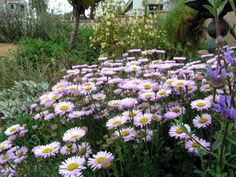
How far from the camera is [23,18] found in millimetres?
10180

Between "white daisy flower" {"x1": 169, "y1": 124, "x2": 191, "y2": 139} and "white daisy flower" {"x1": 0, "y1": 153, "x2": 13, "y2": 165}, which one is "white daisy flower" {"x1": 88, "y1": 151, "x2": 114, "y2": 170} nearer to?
"white daisy flower" {"x1": 169, "y1": 124, "x2": 191, "y2": 139}

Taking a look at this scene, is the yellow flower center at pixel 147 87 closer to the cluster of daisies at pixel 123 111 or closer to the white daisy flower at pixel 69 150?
the cluster of daisies at pixel 123 111

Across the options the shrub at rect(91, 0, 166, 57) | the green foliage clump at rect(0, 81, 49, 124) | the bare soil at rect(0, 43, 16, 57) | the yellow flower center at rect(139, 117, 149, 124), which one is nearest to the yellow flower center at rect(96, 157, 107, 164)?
the yellow flower center at rect(139, 117, 149, 124)

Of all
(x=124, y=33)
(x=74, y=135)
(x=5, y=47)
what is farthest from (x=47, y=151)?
(x=5, y=47)

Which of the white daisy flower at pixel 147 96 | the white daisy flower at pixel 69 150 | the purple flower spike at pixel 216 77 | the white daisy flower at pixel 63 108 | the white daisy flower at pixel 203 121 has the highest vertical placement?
the purple flower spike at pixel 216 77

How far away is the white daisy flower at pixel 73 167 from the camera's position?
1269 millimetres

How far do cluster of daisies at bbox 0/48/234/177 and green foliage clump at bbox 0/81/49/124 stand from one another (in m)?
1.04

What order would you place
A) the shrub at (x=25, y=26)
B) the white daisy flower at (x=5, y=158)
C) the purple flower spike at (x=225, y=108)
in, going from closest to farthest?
the purple flower spike at (x=225, y=108) < the white daisy flower at (x=5, y=158) < the shrub at (x=25, y=26)

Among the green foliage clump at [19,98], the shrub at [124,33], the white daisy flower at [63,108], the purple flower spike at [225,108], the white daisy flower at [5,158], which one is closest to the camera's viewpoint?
the purple flower spike at [225,108]

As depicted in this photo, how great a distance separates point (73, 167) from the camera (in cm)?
130

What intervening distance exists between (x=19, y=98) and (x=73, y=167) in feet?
7.65

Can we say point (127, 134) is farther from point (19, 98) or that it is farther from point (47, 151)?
point (19, 98)

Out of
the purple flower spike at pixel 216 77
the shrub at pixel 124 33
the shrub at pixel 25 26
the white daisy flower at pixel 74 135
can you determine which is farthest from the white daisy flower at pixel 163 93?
the shrub at pixel 25 26

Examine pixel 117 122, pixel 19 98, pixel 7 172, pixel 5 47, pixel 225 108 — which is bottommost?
pixel 5 47
